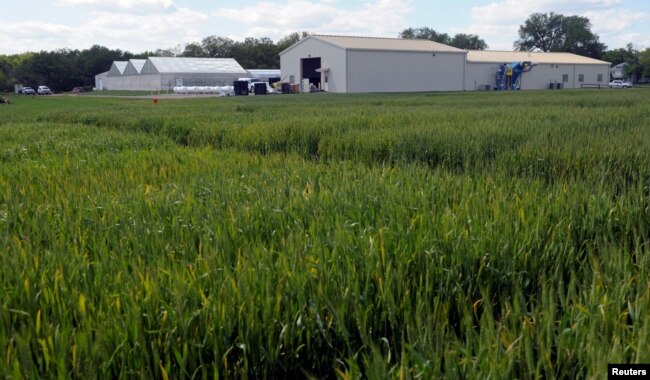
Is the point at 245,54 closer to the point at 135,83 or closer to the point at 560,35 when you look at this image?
the point at 135,83

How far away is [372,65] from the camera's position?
145ft

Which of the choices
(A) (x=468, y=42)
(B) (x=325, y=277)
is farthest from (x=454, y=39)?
(B) (x=325, y=277)

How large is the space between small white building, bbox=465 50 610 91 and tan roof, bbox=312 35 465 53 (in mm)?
3913

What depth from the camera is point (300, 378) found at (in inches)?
70.7

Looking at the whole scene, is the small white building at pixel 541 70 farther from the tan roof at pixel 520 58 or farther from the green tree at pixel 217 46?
the green tree at pixel 217 46

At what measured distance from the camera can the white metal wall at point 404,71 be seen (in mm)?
43688

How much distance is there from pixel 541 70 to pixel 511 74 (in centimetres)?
629

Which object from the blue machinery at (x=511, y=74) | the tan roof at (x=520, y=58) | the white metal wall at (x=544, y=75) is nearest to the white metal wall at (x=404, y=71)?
the white metal wall at (x=544, y=75)

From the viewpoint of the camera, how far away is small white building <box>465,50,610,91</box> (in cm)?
5197

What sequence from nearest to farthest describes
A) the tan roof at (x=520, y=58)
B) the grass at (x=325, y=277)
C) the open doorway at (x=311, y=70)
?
1. the grass at (x=325, y=277)
2. the open doorway at (x=311, y=70)
3. the tan roof at (x=520, y=58)

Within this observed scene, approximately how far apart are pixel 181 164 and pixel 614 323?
4385 mm

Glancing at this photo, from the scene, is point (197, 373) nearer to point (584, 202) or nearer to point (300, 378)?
point (300, 378)

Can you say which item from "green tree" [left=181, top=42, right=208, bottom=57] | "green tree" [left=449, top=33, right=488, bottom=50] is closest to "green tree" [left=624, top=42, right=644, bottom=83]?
"green tree" [left=449, top=33, right=488, bottom=50]

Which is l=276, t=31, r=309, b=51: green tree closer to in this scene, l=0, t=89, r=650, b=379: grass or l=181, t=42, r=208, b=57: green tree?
l=181, t=42, r=208, b=57: green tree
